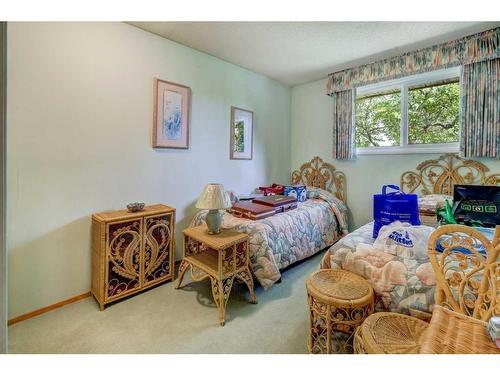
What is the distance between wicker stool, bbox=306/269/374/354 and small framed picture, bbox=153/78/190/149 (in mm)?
1889

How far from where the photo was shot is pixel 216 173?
2.88 meters

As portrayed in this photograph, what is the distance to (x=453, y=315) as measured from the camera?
36.9 inches

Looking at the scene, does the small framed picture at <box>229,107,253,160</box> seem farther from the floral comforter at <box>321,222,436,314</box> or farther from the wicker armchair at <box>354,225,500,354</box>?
the wicker armchair at <box>354,225,500,354</box>

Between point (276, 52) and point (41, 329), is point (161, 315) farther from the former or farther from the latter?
point (276, 52)

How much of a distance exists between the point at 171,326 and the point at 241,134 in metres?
2.32

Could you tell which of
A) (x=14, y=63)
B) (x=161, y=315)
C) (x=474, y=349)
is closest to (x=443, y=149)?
(x=474, y=349)

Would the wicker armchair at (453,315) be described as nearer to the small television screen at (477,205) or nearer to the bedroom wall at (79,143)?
the small television screen at (477,205)

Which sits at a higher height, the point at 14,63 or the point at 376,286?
the point at 14,63

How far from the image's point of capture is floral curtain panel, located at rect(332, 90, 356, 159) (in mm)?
3137

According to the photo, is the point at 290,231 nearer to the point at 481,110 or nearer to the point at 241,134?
the point at 241,134

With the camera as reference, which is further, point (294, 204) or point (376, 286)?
point (294, 204)

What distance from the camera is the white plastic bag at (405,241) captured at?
4.19 ft
